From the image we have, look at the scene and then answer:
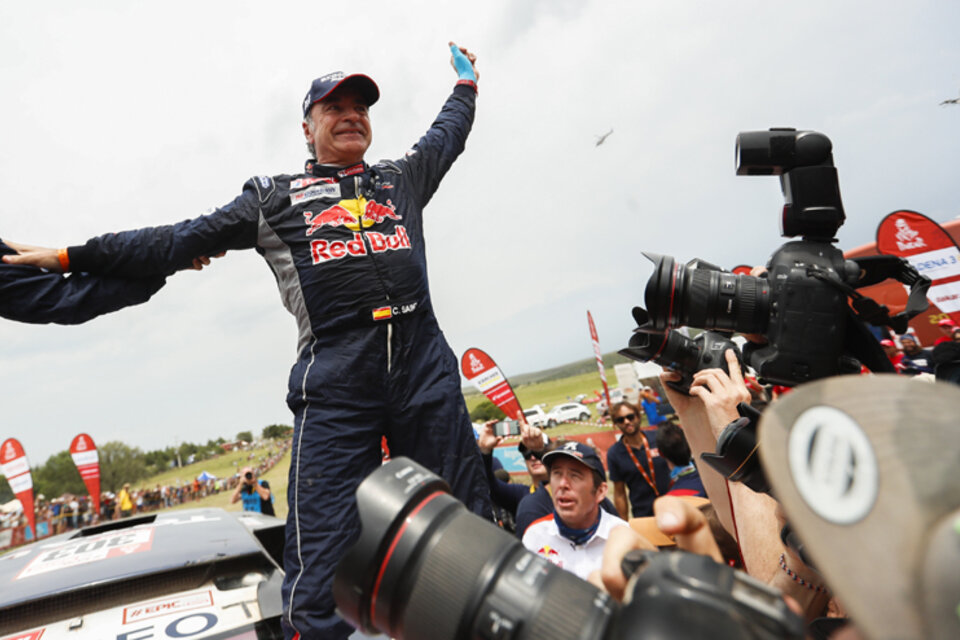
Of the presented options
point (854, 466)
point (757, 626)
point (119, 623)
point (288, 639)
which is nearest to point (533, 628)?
point (757, 626)

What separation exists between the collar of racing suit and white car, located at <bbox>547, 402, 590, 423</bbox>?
3256cm

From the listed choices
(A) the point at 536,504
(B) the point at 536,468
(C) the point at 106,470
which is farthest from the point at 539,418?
(C) the point at 106,470

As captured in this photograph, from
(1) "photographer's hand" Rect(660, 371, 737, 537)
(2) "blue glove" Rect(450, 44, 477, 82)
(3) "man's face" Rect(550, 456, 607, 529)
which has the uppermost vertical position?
(2) "blue glove" Rect(450, 44, 477, 82)

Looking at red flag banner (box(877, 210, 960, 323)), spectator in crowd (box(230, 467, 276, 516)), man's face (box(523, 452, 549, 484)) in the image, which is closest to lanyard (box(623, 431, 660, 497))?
man's face (box(523, 452, 549, 484))

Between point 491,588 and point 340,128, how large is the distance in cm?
202

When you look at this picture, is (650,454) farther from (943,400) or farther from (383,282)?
(943,400)

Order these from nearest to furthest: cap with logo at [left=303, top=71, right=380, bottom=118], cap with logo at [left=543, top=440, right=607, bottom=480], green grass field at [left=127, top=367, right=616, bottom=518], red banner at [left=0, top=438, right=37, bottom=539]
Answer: cap with logo at [left=303, top=71, right=380, bottom=118]
cap with logo at [left=543, top=440, right=607, bottom=480]
red banner at [left=0, top=438, right=37, bottom=539]
green grass field at [left=127, top=367, right=616, bottom=518]

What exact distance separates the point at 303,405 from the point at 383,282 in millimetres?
530

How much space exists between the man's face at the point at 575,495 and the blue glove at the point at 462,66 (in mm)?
2258

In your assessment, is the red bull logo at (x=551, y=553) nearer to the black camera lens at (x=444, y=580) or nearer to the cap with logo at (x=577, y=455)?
the cap with logo at (x=577, y=455)

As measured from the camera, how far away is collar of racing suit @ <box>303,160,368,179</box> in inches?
85.3

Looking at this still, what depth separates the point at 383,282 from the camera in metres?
1.98

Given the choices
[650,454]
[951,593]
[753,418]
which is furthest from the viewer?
[650,454]

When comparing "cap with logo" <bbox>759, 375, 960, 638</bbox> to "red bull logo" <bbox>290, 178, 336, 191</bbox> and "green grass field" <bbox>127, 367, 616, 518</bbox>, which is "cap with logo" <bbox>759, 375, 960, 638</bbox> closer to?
"red bull logo" <bbox>290, 178, 336, 191</bbox>
